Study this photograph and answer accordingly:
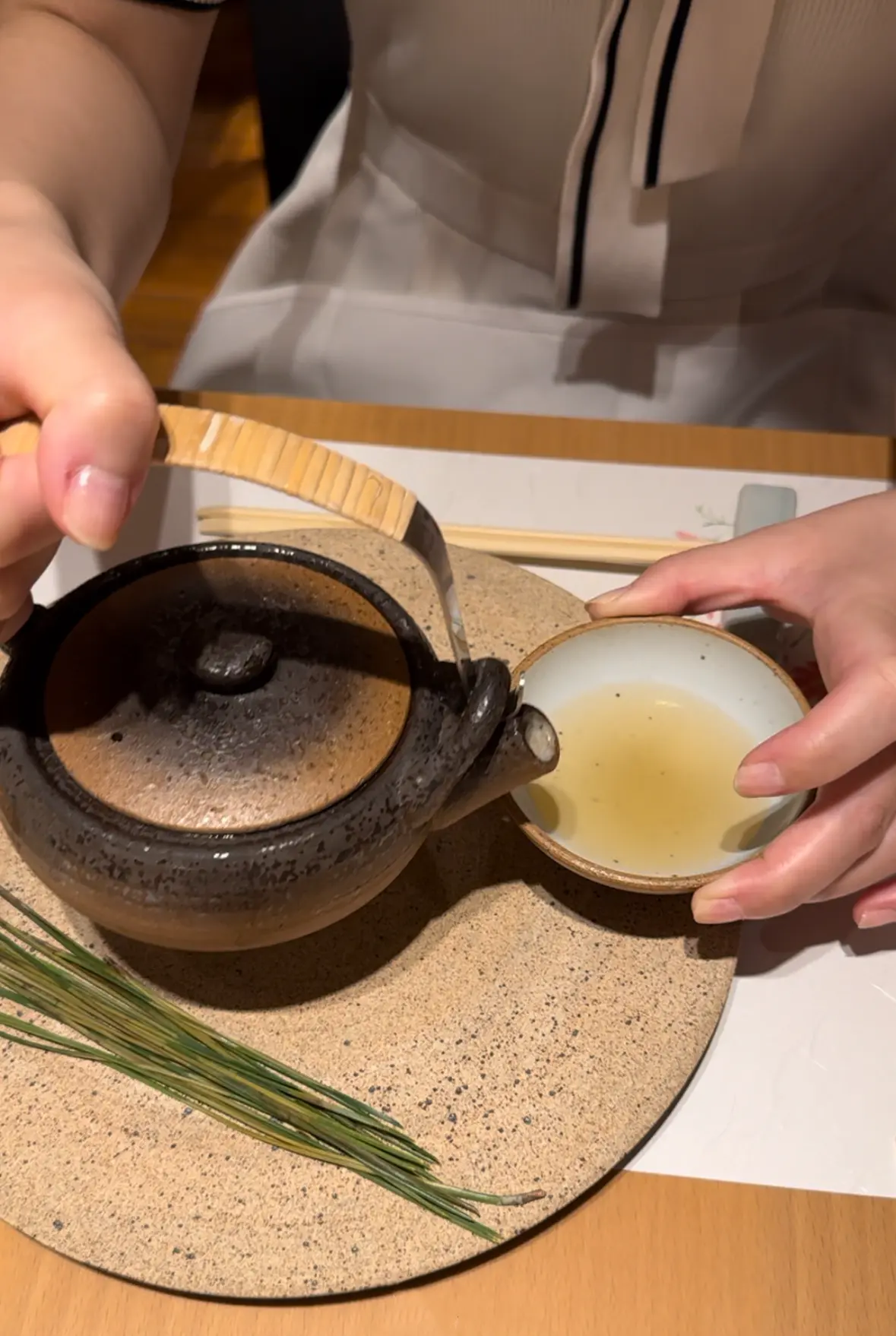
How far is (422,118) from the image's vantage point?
1.09 meters

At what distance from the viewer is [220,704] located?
0.56 m

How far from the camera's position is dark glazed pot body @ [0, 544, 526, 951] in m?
0.53

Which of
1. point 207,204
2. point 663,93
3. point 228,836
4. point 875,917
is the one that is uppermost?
point 663,93

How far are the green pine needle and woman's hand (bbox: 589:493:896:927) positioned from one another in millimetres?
231

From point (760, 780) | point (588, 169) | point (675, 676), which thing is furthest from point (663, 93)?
point (760, 780)

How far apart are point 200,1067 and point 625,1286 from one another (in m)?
0.28

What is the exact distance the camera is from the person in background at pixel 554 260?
635 mm

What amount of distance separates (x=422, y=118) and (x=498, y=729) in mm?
805

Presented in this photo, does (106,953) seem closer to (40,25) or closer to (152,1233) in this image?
(152,1233)

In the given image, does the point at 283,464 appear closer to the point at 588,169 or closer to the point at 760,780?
the point at 760,780

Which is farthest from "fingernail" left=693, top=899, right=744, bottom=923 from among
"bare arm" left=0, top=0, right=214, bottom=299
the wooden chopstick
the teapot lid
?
"bare arm" left=0, top=0, right=214, bottom=299

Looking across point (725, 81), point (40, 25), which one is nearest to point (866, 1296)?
point (725, 81)

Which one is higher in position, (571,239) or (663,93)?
(663,93)

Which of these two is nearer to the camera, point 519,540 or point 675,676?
point 675,676
